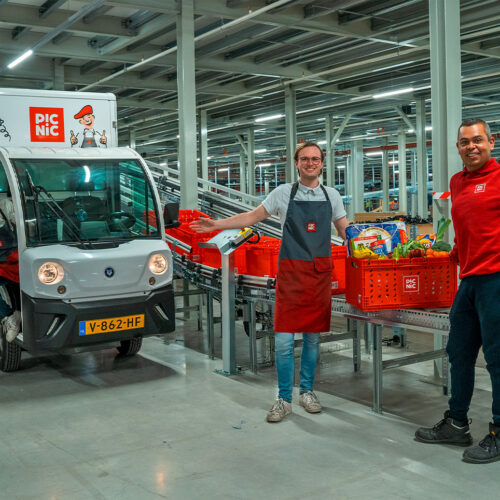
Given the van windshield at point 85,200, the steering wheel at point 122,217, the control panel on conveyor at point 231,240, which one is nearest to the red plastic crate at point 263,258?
the control panel on conveyor at point 231,240

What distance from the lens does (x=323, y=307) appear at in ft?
15.4

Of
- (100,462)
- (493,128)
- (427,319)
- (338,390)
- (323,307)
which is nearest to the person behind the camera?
(100,462)

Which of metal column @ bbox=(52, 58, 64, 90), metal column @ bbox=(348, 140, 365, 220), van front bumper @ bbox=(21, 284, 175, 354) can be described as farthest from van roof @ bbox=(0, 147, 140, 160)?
metal column @ bbox=(348, 140, 365, 220)

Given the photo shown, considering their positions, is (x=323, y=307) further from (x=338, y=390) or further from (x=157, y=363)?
(x=157, y=363)

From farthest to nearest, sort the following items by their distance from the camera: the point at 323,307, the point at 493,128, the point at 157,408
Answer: the point at 493,128 → the point at 157,408 → the point at 323,307

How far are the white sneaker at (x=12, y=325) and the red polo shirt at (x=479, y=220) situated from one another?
406 centimetres

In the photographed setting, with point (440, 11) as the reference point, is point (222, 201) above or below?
below

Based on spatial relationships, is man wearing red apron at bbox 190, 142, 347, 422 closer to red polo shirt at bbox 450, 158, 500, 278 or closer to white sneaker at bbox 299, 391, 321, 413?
white sneaker at bbox 299, 391, 321, 413

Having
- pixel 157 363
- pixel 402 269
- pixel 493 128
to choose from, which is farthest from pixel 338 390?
pixel 493 128

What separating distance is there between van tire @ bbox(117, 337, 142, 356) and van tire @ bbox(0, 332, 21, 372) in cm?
110

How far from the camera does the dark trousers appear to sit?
3.61 meters

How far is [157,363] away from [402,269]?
10.3 ft

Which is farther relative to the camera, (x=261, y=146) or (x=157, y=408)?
(x=261, y=146)

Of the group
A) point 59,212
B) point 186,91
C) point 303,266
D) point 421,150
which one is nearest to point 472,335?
point 303,266
